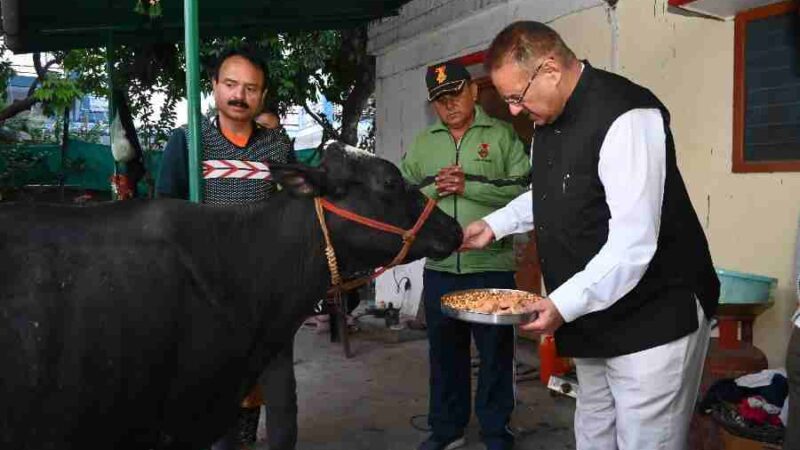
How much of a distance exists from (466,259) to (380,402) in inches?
62.7

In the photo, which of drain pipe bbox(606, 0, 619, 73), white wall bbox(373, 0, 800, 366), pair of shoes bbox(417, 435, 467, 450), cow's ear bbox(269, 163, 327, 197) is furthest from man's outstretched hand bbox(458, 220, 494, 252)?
drain pipe bbox(606, 0, 619, 73)

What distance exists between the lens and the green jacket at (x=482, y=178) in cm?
358

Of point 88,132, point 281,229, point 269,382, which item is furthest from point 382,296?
point 88,132

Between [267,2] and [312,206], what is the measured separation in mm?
4044

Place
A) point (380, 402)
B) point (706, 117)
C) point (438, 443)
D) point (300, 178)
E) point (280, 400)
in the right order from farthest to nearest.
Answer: point (380, 402)
point (706, 117)
point (438, 443)
point (280, 400)
point (300, 178)

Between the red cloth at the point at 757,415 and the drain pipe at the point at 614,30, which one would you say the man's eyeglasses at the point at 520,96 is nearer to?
the red cloth at the point at 757,415

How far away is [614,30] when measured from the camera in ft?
16.2

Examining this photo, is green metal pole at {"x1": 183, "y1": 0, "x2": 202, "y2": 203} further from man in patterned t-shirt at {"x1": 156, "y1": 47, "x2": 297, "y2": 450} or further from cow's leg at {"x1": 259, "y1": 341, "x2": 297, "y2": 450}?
cow's leg at {"x1": 259, "y1": 341, "x2": 297, "y2": 450}

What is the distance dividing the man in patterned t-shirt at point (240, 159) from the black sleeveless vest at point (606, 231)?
118 centimetres

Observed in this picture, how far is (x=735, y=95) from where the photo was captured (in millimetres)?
4094

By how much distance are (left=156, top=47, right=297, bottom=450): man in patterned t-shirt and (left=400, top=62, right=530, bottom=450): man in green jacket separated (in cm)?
105

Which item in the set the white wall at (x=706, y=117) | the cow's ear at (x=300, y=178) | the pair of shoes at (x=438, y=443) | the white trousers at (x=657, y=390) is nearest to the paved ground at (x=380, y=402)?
the pair of shoes at (x=438, y=443)

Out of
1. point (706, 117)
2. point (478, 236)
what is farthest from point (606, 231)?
point (706, 117)

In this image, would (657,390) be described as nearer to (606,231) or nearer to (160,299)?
(606,231)
